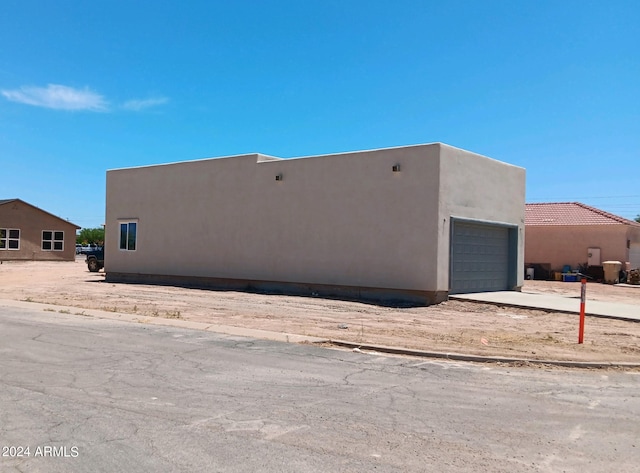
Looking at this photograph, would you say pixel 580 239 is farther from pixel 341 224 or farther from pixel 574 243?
pixel 341 224

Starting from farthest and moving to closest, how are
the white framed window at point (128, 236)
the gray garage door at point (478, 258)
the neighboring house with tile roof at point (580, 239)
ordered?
the neighboring house with tile roof at point (580, 239) < the white framed window at point (128, 236) < the gray garage door at point (478, 258)

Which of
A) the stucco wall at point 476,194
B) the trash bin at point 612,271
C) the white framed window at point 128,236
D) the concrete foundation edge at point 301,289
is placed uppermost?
the stucco wall at point 476,194

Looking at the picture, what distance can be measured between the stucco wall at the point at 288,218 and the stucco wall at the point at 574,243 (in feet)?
63.6

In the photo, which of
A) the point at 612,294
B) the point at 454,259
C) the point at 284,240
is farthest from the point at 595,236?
the point at 284,240

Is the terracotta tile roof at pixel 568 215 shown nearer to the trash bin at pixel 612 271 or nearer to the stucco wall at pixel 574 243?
the stucco wall at pixel 574 243

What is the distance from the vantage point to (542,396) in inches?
337

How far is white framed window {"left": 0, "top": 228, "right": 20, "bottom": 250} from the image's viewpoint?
5266 cm

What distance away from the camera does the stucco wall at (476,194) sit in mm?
20656

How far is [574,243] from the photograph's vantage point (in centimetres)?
3666

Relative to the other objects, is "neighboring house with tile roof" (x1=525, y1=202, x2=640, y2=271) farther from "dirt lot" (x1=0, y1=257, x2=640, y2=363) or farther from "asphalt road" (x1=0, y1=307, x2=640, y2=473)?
"asphalt road" (x1=0, y1=307, x2=640, y2=473)

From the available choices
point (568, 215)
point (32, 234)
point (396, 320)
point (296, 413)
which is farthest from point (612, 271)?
point (32, 234)

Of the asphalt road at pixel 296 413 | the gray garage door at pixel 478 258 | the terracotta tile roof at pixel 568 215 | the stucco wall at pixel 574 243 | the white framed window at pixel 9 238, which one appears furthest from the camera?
the white framed window at pixel 9 238

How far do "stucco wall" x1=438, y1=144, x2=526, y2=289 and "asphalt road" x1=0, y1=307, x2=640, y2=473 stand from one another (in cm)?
996

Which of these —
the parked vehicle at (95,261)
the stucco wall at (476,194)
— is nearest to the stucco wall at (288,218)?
the stucco wall at (476,194)
